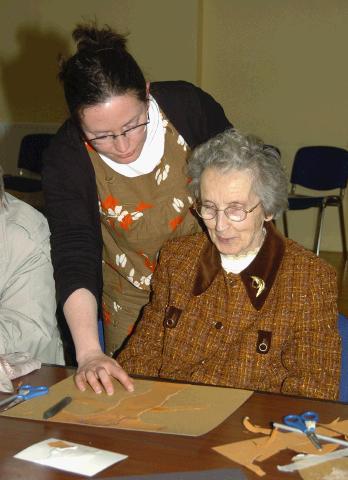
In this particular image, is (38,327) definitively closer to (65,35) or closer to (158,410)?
(158,410)

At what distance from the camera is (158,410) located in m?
1.48

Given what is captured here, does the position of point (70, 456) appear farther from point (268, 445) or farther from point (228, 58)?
point (228, 58)

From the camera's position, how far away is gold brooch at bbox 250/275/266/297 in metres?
1.95

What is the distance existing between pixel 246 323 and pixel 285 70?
220 inches

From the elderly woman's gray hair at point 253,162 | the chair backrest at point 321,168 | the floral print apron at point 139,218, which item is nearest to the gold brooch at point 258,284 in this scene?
the elderly woman's gray hair at point 253,162

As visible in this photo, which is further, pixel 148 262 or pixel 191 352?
pixel 148 262

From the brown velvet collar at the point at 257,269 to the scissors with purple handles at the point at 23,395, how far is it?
1.93ft

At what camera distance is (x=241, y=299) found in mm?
1967

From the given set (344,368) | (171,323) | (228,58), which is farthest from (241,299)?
(228,58)

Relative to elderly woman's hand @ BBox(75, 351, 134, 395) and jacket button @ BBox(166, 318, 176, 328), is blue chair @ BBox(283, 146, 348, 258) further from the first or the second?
elderly woman's hand @ BBox(75, 351, 134, 395)

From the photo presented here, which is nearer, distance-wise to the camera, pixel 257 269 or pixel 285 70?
pixel 257 269

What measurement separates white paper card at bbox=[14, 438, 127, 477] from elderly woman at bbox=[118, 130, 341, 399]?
674 millimetres

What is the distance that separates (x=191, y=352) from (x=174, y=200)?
1.61ft

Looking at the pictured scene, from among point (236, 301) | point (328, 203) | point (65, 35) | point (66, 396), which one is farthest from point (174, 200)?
point (65, 35)
